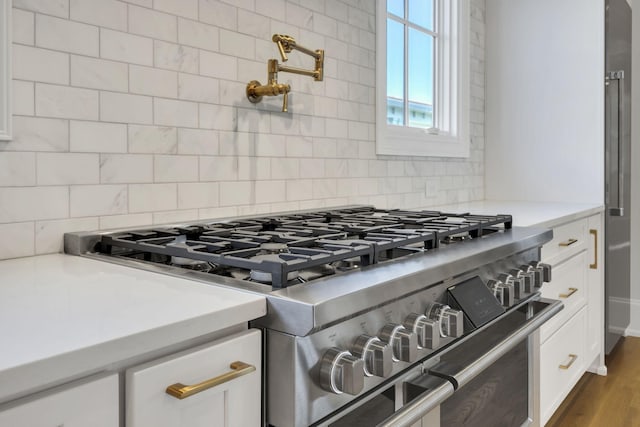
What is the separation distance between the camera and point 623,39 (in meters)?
3.23

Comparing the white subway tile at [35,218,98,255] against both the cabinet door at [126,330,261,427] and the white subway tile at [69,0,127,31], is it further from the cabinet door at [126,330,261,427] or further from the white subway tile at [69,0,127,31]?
the cabinet door at [126,330,261,427]

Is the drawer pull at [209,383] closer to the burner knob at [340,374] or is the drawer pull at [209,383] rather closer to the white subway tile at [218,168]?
the burner knob at [340,374]

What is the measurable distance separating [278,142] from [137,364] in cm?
130

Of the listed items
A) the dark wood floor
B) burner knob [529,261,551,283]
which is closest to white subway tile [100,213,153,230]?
burner knob [529,261,551,283]

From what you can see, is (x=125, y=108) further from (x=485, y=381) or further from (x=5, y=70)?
(x=485, y=381)

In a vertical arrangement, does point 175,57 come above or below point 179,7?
below

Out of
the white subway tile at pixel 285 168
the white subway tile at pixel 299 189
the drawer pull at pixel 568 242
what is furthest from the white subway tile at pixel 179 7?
the drawer pull at pixel 568 242

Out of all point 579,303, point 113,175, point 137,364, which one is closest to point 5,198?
point 113,175

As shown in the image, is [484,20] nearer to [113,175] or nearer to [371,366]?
[113,175]

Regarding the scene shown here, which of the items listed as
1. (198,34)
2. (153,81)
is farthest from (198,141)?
(198,34)

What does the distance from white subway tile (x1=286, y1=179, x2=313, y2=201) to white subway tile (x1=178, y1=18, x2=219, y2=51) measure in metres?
0.55

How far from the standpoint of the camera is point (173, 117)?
1.55 metres

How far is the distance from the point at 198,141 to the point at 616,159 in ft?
8.22

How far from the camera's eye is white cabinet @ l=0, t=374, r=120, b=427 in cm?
55
